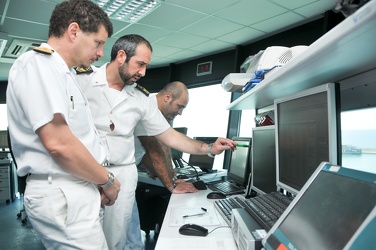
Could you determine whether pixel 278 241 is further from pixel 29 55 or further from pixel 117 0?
pixel 117 0

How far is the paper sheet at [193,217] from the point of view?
1.16 metres

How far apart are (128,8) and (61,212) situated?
267 cm

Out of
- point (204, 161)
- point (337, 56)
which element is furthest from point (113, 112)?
point (204, 161)

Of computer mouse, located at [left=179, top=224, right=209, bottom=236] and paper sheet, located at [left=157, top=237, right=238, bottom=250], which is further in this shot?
computer mouse, located at [left=179, top=224, right=209, bottom=236]

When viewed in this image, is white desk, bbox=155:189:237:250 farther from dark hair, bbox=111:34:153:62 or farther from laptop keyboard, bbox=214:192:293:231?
dark hair, bbox=111:34:153:62

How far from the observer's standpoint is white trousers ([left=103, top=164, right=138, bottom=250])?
1.56 meters

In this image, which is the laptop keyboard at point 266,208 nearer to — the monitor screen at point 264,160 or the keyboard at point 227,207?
the keyboard at point 227,207

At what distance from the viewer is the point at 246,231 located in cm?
76

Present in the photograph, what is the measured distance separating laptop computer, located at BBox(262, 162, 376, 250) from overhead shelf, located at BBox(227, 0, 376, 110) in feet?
0.89

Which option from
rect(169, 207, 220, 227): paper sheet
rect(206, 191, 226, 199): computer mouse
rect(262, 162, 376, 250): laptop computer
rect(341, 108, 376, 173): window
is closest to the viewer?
rect(262, 162, 376, 250): laptop computer

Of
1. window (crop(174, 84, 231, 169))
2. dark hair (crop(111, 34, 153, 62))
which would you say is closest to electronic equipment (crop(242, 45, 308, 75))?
dark hair (crop(111, 34, 153, 62))

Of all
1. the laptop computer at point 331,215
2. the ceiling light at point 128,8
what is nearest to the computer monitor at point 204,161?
the ceiling light at point 128,8

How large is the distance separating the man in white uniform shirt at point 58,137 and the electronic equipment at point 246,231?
20.8 inches

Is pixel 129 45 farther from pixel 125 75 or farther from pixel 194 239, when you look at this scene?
pixel 194 239
